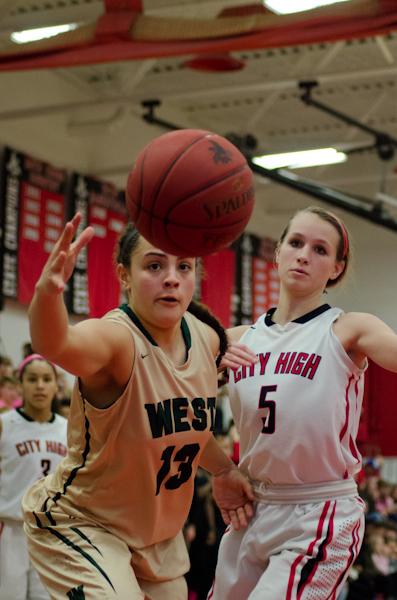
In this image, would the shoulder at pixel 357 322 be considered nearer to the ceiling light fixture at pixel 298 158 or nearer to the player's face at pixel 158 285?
the player's face at pixel 158 285

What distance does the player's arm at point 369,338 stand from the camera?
3.57 metres

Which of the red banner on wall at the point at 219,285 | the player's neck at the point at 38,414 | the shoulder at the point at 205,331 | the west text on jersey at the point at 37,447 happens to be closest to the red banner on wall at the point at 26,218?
the red banner on wall at the point at 219,285

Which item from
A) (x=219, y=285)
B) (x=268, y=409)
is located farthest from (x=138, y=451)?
(x=219, y=285)

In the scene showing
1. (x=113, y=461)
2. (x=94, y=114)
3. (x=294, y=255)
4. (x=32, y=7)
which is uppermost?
(x=32, y=7)

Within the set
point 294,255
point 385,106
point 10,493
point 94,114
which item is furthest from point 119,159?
point 294,255

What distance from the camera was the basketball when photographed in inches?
133

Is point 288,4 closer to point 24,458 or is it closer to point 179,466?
point 24,458

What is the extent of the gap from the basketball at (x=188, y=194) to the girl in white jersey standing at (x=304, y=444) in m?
0.64

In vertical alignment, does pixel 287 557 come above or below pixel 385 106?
below

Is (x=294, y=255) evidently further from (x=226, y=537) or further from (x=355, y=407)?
(x=226, y=537)

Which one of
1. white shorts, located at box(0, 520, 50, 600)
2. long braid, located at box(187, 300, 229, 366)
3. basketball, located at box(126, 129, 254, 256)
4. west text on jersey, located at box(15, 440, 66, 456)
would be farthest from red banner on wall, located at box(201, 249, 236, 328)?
basketball, located at box(126, 129, 254, 256)

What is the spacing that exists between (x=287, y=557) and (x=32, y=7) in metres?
10.4

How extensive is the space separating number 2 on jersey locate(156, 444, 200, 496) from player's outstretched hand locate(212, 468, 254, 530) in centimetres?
36

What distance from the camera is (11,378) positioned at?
9.71 meters
